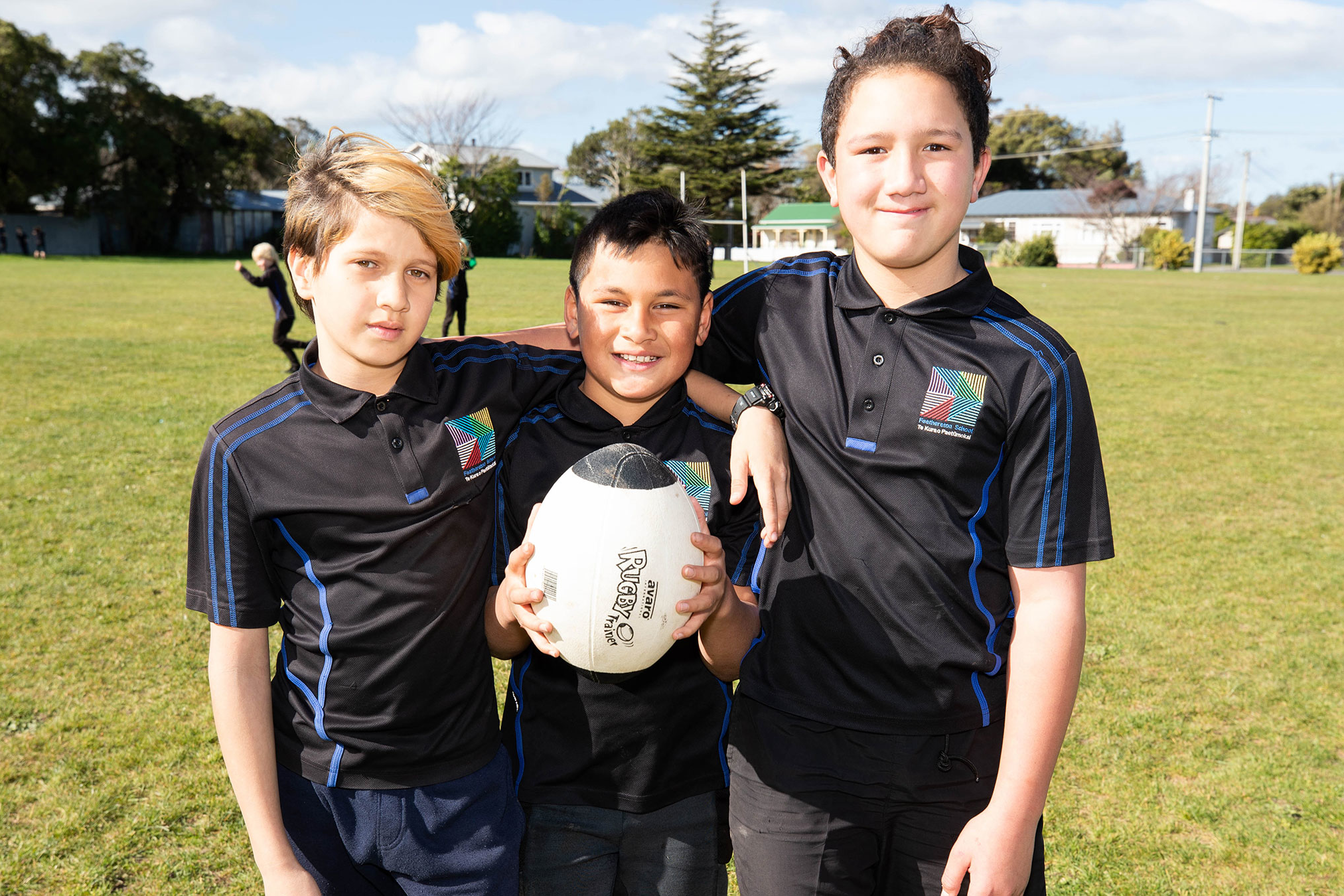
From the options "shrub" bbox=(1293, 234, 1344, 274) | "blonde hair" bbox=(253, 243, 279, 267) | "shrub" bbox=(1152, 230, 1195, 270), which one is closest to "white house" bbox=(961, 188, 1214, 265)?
"shrub" bbox=(1152, 230, 1195, 270)

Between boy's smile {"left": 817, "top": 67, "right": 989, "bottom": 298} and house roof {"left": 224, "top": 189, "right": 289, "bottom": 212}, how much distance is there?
60754 mm

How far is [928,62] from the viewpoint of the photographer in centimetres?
196

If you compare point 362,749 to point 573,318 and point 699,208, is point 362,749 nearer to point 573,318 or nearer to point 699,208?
point 573,318

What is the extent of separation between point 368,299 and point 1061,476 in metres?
1.51

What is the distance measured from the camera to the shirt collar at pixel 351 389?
211cm

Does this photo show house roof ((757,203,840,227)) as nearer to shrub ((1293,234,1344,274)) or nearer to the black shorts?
shrub ((1293,234,1344,274))

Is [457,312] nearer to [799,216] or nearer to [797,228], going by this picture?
[799,216]

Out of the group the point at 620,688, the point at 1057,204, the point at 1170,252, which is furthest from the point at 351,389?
the point at 1057,204

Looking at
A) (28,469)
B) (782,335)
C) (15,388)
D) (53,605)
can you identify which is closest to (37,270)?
(15,388)

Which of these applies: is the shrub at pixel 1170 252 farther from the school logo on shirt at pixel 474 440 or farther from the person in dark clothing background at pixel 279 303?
the school logo on shirt at pixel 474 440

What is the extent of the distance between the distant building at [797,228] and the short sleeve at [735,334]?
58.2 metres

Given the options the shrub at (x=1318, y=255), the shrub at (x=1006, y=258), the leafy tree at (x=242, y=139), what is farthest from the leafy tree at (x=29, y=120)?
the shrub at (x=1318, y=255)

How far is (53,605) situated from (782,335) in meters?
5.14

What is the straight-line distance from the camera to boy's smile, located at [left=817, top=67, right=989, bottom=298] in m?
1.95
